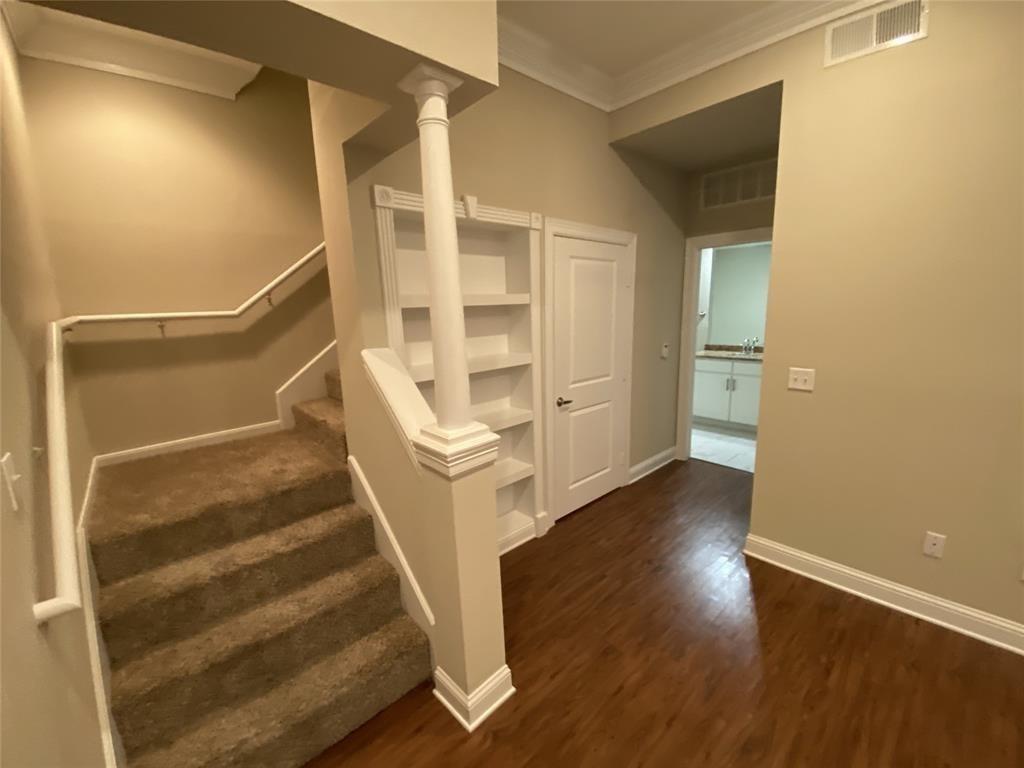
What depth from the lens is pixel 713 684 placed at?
1715 millimetres

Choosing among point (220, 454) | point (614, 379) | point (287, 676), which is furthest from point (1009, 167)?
point (220, 454)

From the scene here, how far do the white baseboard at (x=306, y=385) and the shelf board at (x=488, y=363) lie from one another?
95 cm

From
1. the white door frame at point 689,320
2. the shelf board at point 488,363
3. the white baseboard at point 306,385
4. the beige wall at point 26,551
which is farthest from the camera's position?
the white door frame at point 689,320

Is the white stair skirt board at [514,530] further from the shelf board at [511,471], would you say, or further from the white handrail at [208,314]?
the white handrail at [208,314]

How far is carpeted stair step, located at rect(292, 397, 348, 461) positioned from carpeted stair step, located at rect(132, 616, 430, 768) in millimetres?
926

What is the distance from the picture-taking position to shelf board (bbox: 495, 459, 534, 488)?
2588mm

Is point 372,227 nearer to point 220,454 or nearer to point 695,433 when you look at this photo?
point 220,454

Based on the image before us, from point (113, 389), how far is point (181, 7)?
210 centimetres

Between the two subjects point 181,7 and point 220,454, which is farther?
point 220,454

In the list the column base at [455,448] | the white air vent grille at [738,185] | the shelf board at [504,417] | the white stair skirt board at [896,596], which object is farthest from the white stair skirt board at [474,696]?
the white air vent grille at [738,185]

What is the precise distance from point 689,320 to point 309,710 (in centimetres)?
374

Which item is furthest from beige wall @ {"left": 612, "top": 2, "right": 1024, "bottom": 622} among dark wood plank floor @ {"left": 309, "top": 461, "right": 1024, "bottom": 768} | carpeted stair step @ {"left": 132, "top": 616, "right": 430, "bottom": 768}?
carpeted stair step @ {"left": 132, "top": 616, "right": 430, "bottom": 768}

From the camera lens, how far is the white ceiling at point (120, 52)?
188cm

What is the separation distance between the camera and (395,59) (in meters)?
1.20
